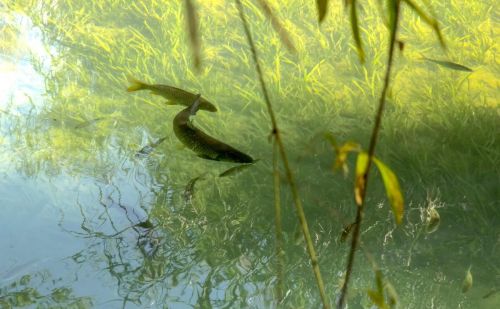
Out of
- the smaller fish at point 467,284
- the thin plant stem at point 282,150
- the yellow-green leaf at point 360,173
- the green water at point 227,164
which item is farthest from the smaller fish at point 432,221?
the yellow-green leaf at point 360,173

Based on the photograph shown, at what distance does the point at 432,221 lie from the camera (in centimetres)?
181

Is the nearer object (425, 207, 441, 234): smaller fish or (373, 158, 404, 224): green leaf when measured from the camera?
(373, 158, 404, 224): green leaf

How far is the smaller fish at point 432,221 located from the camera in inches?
70.5

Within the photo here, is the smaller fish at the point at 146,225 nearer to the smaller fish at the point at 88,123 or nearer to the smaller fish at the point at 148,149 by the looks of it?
the smaller fish at the point at 148,149

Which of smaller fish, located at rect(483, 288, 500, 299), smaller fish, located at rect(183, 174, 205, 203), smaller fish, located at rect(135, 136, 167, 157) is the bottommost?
smaller fish, located at rect(483, 288, 500, 299)

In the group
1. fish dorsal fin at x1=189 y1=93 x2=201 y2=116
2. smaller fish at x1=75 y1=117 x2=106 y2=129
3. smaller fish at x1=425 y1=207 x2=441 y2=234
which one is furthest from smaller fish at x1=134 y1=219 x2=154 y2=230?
smaller fish at x1=425 y1=207 x2=441 y2=234

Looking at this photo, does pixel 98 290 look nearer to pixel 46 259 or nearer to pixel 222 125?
pixel 46 259

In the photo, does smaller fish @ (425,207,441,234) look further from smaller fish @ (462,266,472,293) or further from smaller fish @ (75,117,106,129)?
smaller fish @ (75,117,106,129)

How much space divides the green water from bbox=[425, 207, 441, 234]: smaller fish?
0.02 m

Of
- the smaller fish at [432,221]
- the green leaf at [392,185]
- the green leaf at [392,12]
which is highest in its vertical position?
the green leaf at [392,12]

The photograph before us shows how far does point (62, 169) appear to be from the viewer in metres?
1.89

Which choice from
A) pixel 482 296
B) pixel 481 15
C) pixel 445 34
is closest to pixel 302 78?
pixel 445 34

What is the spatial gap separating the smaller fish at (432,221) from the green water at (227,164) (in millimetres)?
21

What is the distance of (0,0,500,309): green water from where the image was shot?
1515 millimetres
